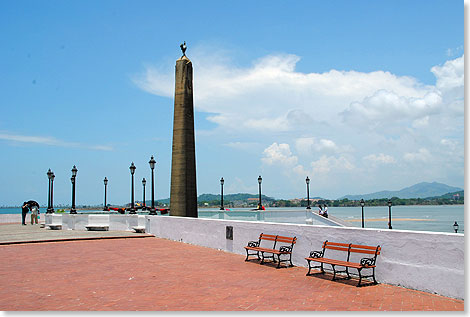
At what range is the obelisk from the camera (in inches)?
945

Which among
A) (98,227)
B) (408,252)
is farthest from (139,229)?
(408,252)

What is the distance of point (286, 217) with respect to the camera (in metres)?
28.3

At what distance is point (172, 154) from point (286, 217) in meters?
8.66

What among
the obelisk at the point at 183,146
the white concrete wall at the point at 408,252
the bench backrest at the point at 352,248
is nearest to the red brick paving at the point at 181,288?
the white concrete wall at the point at 408,252

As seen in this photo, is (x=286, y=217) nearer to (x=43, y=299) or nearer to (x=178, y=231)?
(x=178, y=231)

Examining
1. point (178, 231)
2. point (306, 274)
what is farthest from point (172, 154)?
point (306, 274)

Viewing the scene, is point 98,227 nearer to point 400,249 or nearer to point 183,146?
point 183,146

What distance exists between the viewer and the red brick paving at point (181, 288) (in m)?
7.51

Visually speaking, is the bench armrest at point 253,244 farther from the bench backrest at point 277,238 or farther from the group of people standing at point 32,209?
the group of people standing at point 32,209

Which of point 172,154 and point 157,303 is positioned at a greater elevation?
point 172,154

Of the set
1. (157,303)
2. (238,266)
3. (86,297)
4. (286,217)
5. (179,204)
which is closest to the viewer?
(157,303)

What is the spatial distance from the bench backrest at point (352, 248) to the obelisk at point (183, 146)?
14458mm

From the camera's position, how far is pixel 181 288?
904cm

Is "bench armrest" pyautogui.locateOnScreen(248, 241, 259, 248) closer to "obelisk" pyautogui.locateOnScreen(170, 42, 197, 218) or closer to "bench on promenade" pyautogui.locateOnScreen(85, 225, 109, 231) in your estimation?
"obelisk" pyautogui.locateOnScreen(170, 42, 197, 218)
